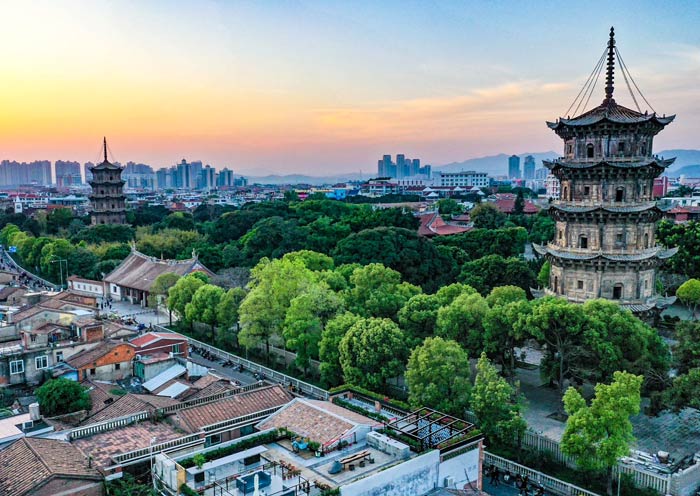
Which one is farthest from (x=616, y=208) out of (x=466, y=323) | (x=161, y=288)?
(x=161, y=288)

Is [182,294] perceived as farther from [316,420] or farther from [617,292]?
[617,292]

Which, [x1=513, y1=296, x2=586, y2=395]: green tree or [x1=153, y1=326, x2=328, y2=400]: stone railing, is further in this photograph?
[x1=153, y1=326, x2=328, y2=400]: stone railing

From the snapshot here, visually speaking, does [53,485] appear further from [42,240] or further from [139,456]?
[42,240]

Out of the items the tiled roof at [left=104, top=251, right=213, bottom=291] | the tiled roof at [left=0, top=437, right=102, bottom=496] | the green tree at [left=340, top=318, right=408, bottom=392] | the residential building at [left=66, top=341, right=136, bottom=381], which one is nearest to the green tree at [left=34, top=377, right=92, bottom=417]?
the residential building at [left=66, top=341, right=136, bottom=381]

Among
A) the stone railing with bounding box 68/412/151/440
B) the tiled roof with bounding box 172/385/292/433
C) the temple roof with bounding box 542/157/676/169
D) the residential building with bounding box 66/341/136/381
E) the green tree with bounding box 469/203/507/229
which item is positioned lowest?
the residential building with bounding box 66/341/136/381

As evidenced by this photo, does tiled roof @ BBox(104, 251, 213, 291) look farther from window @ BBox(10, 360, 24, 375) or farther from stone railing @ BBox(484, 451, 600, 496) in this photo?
stone railing @ BBox(484, 451, 600, 496)

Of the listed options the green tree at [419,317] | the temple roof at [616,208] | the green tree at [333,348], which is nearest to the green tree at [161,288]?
the green tree at [333,348]
